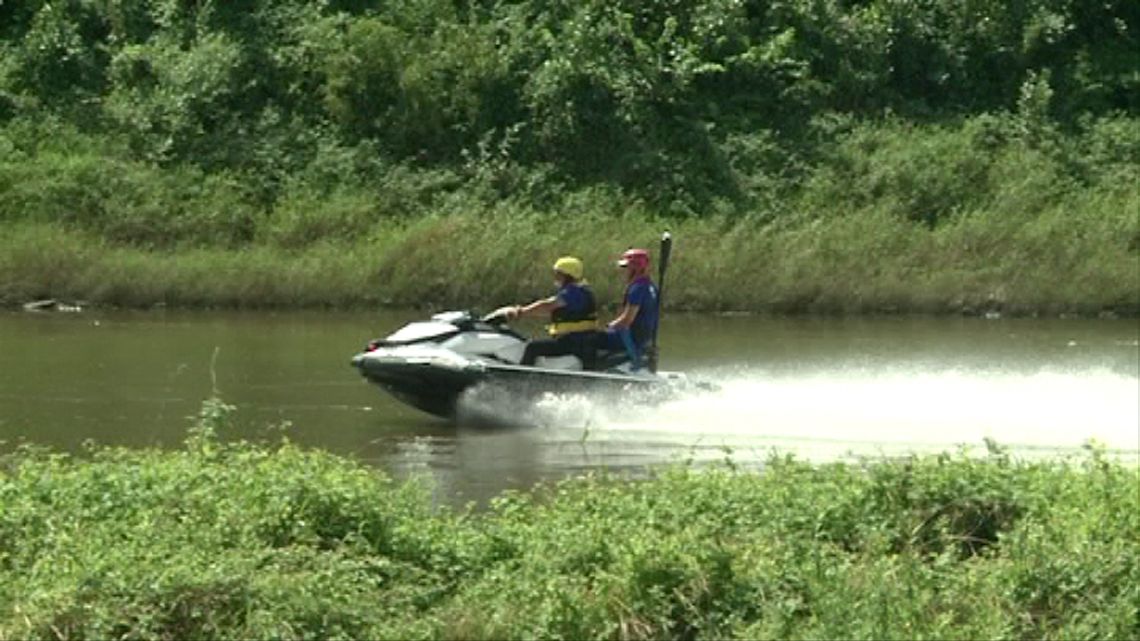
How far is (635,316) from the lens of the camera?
17.8 metres

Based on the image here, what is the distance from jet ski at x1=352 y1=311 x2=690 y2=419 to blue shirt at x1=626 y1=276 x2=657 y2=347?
287 mm

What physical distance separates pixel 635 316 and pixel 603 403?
0.82m

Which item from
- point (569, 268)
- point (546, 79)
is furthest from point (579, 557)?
point (546, 79)

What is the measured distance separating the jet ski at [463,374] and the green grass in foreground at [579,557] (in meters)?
6.72

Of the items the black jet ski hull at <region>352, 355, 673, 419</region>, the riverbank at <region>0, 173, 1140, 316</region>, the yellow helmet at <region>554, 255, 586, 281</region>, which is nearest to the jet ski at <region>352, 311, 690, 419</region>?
the black jet ski hull at <region>352, 355, 673, 419</region>

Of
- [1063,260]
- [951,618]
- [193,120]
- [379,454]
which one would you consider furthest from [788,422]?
[193,120]

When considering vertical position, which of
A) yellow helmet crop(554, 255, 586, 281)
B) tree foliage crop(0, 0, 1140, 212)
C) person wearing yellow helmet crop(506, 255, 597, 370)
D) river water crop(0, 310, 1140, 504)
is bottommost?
river water crop(0, 310, 1140, 504)

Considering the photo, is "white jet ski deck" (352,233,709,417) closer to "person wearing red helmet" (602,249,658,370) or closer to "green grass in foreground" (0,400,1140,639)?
"person wearing red helmet" (602,249,658,370)

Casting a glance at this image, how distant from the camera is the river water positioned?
16.1m

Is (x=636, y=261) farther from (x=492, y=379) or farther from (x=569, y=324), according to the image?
(x=492, y=379)

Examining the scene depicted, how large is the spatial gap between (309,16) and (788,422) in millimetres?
16154

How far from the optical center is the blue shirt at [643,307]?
697 inches

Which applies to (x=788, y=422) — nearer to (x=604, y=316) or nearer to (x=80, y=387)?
(x=80, y=387)

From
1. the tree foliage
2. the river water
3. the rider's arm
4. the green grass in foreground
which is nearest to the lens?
the green grass in foreground
